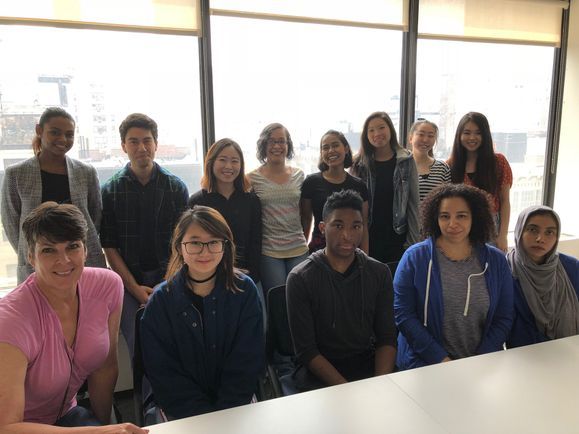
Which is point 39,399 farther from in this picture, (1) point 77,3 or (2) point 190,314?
(1) point 77,3

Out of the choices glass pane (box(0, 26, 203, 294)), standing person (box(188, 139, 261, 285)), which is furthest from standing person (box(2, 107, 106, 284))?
glass pane (box(0, 26, 203, 294))

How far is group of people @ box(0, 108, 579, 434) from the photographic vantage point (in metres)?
1.56

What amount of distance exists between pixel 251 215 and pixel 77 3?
1.72m

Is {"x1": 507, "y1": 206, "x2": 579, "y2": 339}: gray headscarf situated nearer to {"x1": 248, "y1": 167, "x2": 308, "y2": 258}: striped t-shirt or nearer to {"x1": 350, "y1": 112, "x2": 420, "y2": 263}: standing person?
{"x1": 350, "y1": 112, "x2": 420, "y2": 263}: standing person

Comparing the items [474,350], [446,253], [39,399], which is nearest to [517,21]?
[446,253]

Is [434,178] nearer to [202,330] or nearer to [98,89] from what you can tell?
[202,330]

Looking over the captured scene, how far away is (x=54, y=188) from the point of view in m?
2.35

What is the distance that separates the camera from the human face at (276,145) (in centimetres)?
271

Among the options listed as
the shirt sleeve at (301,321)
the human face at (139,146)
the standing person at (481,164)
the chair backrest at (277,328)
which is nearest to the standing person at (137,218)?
the human face at (139,146)

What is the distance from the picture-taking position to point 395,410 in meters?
1.37

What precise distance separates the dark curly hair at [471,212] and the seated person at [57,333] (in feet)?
4.66

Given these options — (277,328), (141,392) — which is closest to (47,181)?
(141,392)

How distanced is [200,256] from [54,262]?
0.50 m

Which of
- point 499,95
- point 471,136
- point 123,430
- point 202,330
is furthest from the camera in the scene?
point 499,95
